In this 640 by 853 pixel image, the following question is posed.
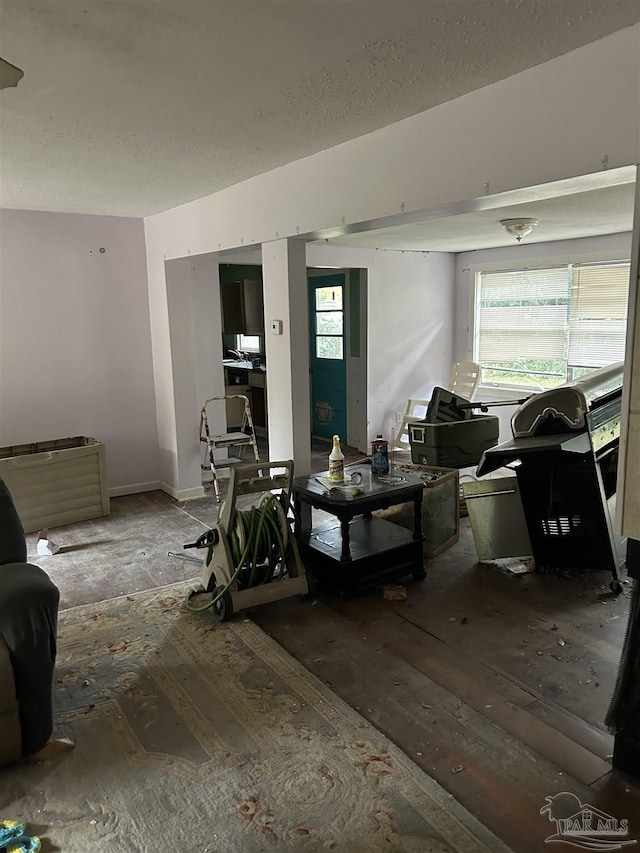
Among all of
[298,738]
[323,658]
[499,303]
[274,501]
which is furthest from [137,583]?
[499,303]

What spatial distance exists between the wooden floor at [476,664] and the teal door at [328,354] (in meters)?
3.28

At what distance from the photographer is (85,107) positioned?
2445 mm

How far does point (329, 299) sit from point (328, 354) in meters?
0.65

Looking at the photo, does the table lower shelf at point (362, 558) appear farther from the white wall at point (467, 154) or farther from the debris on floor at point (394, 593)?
the white wall at point (467, 154)

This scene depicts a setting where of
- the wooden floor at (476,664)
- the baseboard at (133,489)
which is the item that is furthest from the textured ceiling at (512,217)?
the baseboard at (133,489)

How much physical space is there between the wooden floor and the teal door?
3.28m

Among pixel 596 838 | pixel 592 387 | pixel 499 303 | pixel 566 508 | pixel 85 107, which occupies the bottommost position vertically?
pixel 596 838

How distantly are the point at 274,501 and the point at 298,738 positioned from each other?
128cm

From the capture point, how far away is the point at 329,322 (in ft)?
23.9

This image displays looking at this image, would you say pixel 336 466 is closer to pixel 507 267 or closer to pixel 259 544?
pixel 259 544

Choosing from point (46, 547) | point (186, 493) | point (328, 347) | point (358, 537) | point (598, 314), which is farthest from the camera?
point (328, 347)

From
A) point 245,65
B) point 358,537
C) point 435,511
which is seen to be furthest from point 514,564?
point 245,65

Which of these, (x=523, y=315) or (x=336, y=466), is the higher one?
(x=523, y=315)

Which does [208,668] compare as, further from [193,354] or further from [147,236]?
[147,236]
